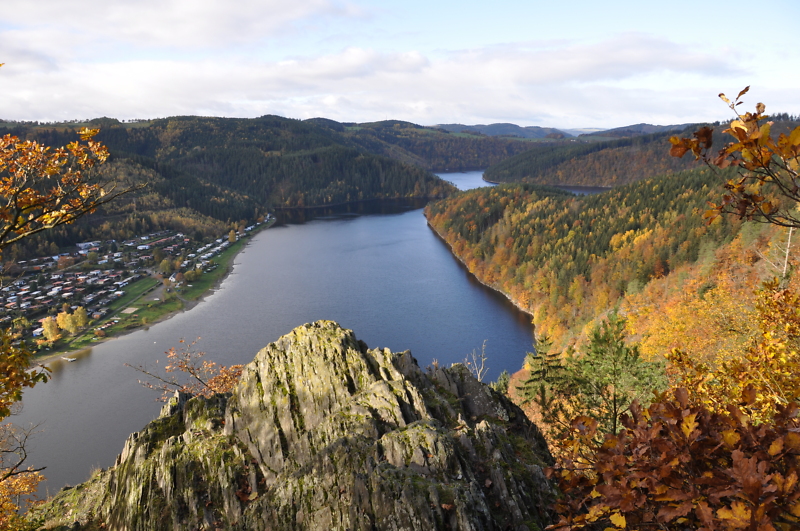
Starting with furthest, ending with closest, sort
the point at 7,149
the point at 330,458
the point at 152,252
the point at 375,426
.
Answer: the point at 152,252 → the point at 375,426 → the point at 330,458 → the point at 7,149

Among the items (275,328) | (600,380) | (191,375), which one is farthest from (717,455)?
(275,328)

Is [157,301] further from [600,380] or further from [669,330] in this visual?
[600,380]

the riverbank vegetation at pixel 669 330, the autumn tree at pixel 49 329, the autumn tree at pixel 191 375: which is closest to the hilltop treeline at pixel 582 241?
the riverbank vegetation at pixel 669 330

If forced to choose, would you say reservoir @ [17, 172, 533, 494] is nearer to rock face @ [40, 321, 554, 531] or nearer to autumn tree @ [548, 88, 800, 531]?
rock face @ [40, 321, 554, 531]

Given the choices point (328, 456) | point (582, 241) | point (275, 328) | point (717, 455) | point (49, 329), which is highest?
point (717, 455)

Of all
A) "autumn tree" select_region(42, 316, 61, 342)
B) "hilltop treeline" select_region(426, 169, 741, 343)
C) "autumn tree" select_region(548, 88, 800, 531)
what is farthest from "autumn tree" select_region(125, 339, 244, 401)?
"hilltop treeline" select_region(426, 169, 741, 343)

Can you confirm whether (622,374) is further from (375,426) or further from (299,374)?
(299,374)

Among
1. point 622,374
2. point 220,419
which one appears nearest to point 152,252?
point 220,419
